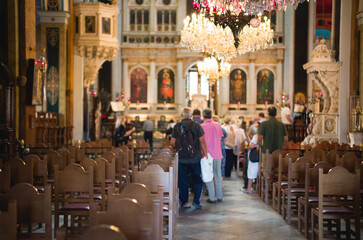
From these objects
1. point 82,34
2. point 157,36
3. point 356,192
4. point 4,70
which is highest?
point 157,36

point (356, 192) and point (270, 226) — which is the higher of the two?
point (356, 192)

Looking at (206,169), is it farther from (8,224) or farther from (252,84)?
(252,84)

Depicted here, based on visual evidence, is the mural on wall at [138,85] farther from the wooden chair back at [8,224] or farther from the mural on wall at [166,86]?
the wooden chair back at [8,224]

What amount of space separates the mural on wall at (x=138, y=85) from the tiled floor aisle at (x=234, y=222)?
23.1 meters

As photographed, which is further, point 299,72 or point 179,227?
point 299,72

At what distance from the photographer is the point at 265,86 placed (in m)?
31.2

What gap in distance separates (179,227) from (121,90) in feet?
80.1

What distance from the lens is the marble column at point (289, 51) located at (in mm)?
28773

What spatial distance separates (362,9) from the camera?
45.9 feet

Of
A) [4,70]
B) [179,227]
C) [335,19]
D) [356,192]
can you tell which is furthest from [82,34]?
[356,192]

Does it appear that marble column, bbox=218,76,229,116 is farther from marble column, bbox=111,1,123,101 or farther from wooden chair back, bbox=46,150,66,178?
wooden chair back, bbox=46,150,66,178

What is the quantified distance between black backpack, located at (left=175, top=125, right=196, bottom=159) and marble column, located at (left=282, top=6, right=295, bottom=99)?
21.8 meters

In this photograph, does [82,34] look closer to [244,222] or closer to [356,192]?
[244,222]

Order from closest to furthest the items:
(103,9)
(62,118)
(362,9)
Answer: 1. (362,9)
2. (62,118)
3. (103,9)
